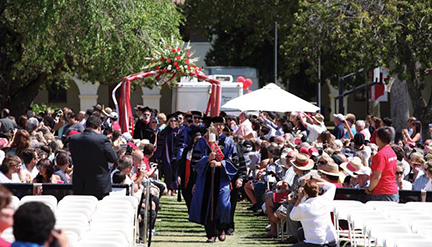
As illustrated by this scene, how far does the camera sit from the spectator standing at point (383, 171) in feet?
37.3

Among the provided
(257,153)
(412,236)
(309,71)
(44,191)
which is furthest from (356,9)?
(412,236)

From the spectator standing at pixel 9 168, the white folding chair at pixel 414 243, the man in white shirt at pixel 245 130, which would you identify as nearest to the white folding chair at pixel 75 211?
the spectator standing at pixel 9 168

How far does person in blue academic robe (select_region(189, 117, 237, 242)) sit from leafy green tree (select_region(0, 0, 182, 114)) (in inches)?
388

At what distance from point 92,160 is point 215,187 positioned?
2.58 m

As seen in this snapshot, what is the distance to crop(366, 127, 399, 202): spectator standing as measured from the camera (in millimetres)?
11375

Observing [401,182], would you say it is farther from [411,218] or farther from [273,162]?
[411,218]

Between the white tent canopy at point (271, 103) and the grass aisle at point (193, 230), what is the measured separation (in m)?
3.95

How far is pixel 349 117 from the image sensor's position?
19562 millimetres

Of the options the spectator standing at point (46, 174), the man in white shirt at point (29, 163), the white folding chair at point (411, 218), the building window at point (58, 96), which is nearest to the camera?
the white folding chair at point (411, 218)

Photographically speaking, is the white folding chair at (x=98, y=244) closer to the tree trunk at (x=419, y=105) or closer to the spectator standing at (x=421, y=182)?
the spectator standing at (x=421, y=182)

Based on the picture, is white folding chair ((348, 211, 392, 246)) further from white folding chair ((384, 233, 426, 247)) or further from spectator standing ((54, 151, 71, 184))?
spectator standing ((54, 151, 71, 184))

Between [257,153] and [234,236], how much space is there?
13.1 feet

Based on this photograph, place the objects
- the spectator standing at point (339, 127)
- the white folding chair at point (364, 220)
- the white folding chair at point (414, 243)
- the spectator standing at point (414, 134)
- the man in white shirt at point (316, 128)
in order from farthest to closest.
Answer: the man in white shirt at point (316, 128), the spectator standing at point (339, 127), the spectator standing at point (414, 134), the white folding chair at point (364, 220), the white folding chair at point (414, 243)

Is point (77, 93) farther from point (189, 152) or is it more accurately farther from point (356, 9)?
→ point (189, 152)
